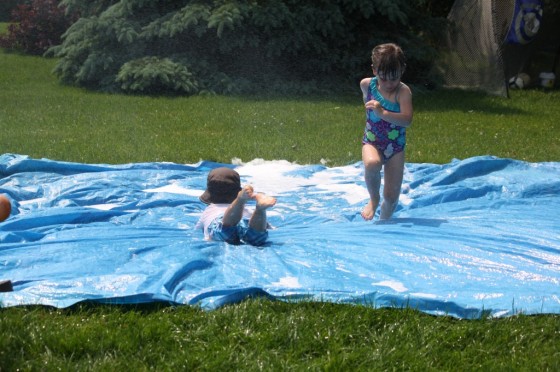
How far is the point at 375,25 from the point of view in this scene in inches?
506

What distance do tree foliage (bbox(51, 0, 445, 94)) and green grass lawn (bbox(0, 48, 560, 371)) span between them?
1.61 feet

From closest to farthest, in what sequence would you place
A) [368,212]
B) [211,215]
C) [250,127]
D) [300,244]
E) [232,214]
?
[232,214], [300,244], [211,215], [368,212], [250,127]

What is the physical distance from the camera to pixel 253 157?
25.2ft

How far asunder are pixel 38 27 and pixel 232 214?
14018mm

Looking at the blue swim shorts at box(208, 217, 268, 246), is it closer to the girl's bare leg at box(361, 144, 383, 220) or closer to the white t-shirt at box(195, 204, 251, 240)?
the white t-shirt at box(195, 204, 251, 240)

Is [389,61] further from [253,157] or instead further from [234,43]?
[234,43]

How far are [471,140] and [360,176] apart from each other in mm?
2681

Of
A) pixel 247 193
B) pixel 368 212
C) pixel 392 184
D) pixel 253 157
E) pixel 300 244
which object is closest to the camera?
pixel 247 193

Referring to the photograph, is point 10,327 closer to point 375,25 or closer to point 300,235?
point 300,235

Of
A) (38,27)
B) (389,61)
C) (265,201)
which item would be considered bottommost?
(38,27)

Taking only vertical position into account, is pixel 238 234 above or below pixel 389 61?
below

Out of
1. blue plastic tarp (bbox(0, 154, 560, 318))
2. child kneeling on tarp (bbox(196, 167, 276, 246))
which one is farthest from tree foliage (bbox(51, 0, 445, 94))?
child kneeling on tarp (bbox(196, 167, 276, 246))

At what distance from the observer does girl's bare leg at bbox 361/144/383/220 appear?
5.11m

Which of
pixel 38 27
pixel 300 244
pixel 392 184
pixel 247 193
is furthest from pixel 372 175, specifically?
pixel 38 27
